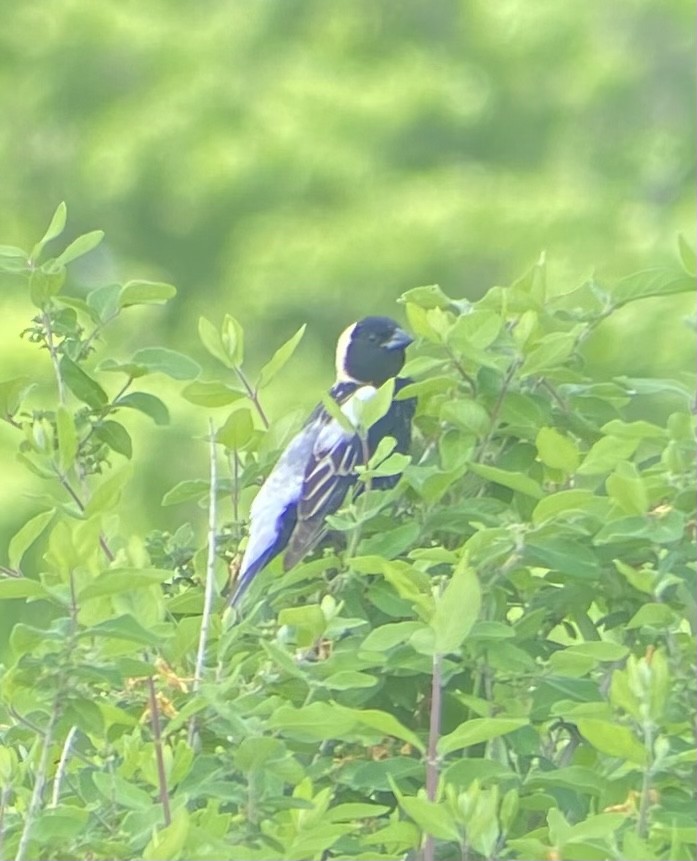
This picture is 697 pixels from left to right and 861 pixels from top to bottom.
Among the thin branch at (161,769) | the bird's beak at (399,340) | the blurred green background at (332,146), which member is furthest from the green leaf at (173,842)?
the blurred green background at (332,146)

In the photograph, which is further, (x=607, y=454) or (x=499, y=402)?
Result: (x=499, y=402)

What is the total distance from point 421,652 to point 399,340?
203 centimetres

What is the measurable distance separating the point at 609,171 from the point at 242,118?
152cm

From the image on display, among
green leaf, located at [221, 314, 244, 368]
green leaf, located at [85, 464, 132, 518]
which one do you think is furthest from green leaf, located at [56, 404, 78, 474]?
green leaf, located at [221, 314, 244, 368]

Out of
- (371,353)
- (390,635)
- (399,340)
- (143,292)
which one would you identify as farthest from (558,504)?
(371,353)

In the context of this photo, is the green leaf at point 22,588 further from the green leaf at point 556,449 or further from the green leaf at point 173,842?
the green leaf at point 556,449

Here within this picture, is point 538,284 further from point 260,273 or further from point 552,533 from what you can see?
point 260,273

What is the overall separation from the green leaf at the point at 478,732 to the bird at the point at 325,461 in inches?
15.7

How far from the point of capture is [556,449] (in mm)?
1113

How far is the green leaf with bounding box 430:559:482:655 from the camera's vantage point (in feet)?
3.00

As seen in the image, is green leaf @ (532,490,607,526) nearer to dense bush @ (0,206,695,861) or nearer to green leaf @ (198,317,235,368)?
dense bush @ (0,206,695,861)

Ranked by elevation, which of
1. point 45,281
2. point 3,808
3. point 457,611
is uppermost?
point 45,281

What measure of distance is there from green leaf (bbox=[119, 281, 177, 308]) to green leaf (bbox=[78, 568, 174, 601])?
1.48ft

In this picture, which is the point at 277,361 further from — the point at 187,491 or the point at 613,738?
the point at 613,738
